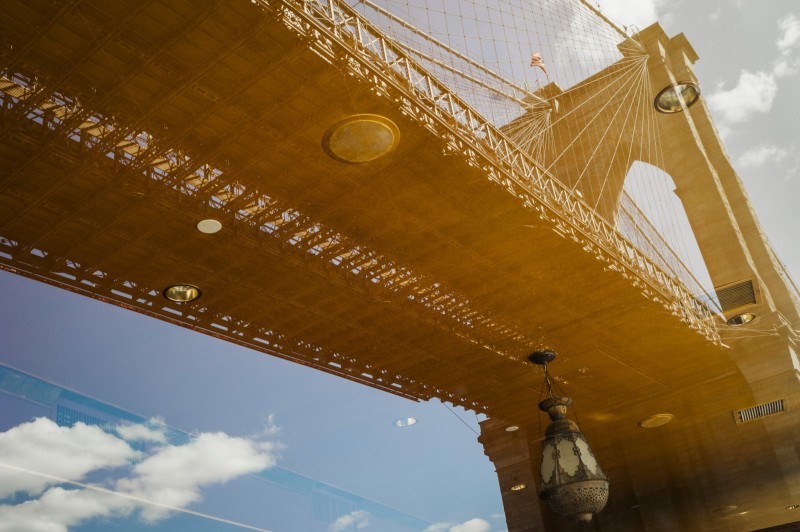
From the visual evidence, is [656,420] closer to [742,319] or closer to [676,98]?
[742,319]

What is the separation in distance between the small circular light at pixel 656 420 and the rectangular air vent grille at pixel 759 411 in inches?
107

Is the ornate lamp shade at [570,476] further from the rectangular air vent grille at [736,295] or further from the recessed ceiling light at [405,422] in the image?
the recessed ceiling light at [405,422]

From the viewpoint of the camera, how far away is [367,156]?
51.2 feet

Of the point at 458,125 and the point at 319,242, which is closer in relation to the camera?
the point at 458,125

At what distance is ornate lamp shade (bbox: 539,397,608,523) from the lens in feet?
30.7

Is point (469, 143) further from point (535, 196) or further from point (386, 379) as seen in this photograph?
point (386, 379)

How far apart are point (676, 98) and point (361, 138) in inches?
788

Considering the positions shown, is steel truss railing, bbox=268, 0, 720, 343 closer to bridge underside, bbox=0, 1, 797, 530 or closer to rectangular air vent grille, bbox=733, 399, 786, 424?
bridge underside, bbox=0, 1, 797, 530

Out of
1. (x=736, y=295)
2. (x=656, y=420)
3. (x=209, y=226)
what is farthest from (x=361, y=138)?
(x=656, y=420)

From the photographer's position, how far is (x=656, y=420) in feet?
99.5

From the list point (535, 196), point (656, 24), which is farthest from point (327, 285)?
point (656, 24)

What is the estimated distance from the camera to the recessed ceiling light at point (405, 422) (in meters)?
49.3

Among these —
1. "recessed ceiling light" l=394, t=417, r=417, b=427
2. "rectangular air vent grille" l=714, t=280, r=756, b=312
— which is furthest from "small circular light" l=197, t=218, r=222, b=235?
"recessed ceiling light" l=394, t=417, r=417, b=427

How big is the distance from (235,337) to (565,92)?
64.8 ft
